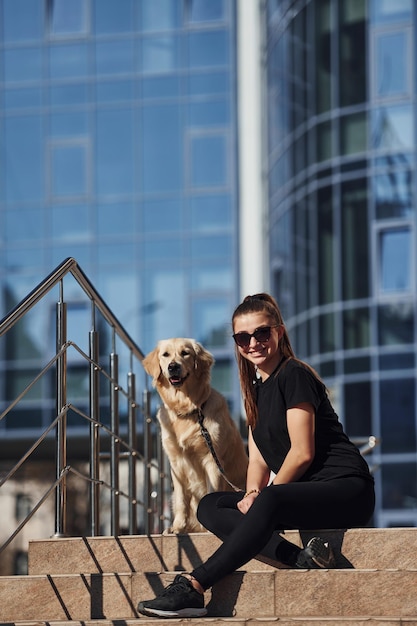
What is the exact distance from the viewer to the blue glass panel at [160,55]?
25.7m

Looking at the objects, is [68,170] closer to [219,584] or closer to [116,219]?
[116,219]

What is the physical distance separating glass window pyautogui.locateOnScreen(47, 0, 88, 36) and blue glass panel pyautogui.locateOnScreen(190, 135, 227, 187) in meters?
3.24

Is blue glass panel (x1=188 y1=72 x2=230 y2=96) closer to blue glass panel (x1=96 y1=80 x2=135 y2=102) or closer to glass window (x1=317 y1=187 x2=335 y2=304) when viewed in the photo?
blue glass panel (x1=96 y1=80 x2=135 y2=102)

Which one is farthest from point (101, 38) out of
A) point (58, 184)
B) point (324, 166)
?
point (324, 166)

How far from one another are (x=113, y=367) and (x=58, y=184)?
18.1 meters

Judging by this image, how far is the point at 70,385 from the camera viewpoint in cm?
2448

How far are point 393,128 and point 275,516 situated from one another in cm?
1502

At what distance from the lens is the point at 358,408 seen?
65.0 ft

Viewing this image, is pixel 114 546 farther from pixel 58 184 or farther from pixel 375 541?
pixel 58 184

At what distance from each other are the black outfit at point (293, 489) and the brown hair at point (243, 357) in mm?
41

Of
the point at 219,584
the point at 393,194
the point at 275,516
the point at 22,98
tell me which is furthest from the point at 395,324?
the point at 219,584

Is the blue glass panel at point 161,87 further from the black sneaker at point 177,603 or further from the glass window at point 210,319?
the black sneaker at point 177,603

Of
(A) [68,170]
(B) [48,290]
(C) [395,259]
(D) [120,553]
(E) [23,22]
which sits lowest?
(D) [120,553]

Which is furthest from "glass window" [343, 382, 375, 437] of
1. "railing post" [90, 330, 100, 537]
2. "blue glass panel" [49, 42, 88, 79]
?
"railing post" [90, 330, 100, 537]
